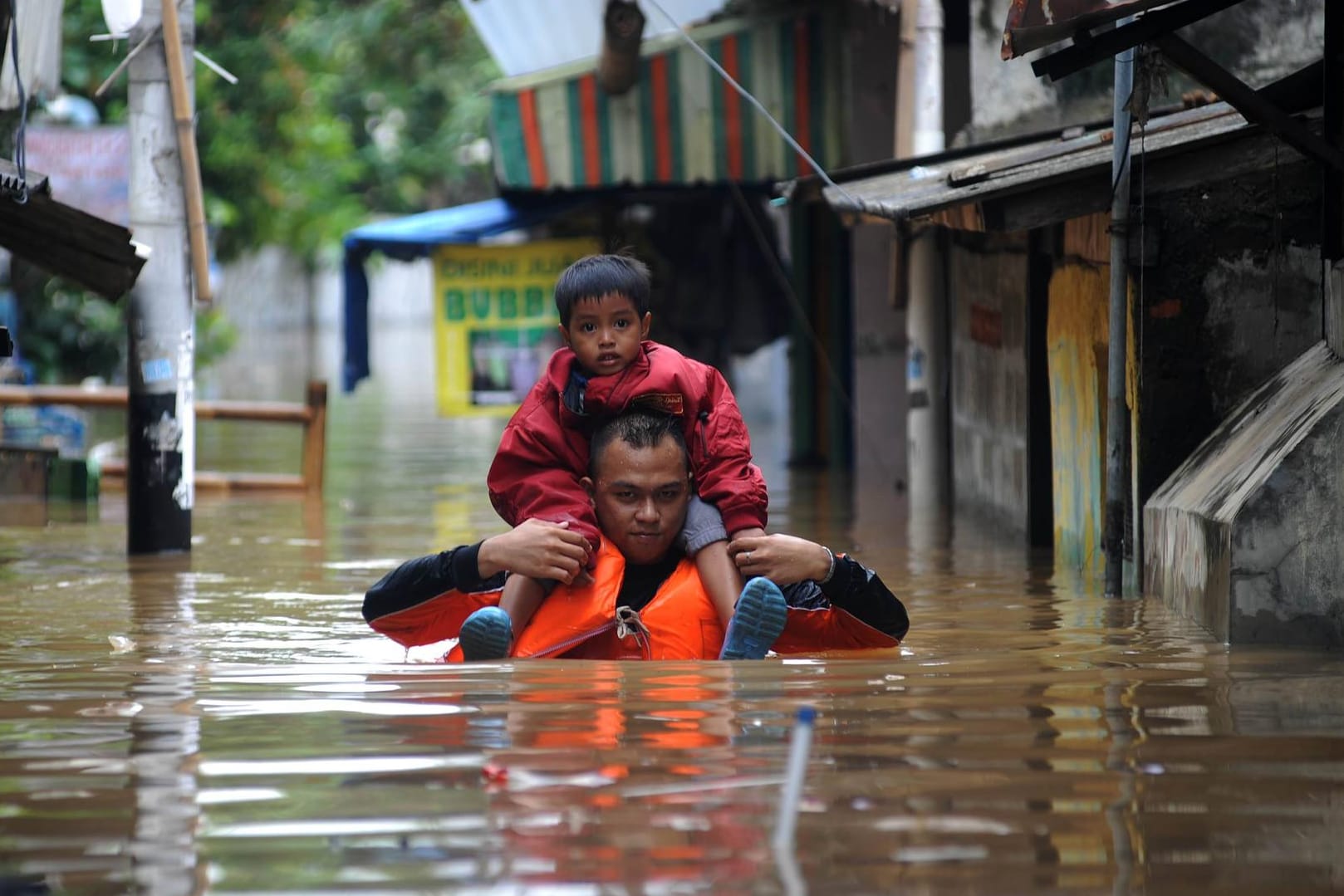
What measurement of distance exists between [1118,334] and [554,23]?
33.0 feet

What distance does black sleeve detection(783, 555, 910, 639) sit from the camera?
19.7ft

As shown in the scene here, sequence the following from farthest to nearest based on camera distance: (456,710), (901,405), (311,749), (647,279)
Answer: (901,405) < (647,279) < (456,710) < (311,749)

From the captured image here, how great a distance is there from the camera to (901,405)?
1606cm

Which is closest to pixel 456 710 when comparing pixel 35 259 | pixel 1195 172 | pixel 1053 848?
pixel 1053 848

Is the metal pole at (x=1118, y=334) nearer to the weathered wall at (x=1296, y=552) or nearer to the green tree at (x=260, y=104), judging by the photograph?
the weathered wall at (x=1296, y=552)

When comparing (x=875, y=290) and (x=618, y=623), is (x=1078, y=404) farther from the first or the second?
(x=875, y=290)

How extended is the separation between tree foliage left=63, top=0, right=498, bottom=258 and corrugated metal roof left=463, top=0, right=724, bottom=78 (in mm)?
909

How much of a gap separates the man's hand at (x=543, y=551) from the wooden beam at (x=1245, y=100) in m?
2.70

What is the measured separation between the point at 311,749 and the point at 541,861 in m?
1.18

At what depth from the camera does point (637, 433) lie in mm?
5891

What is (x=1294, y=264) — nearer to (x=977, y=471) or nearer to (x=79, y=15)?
(x=977, y=471)

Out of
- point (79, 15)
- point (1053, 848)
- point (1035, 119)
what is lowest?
point (1053, 848)

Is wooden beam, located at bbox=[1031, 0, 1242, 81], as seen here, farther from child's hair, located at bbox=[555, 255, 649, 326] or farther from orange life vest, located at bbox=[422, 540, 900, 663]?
orange life vest, located at bbox=[422, 540, 900, 663]

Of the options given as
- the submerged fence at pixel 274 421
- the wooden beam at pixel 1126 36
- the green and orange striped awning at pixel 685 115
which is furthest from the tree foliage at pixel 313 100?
the wooden beam at pixel 1126 36
